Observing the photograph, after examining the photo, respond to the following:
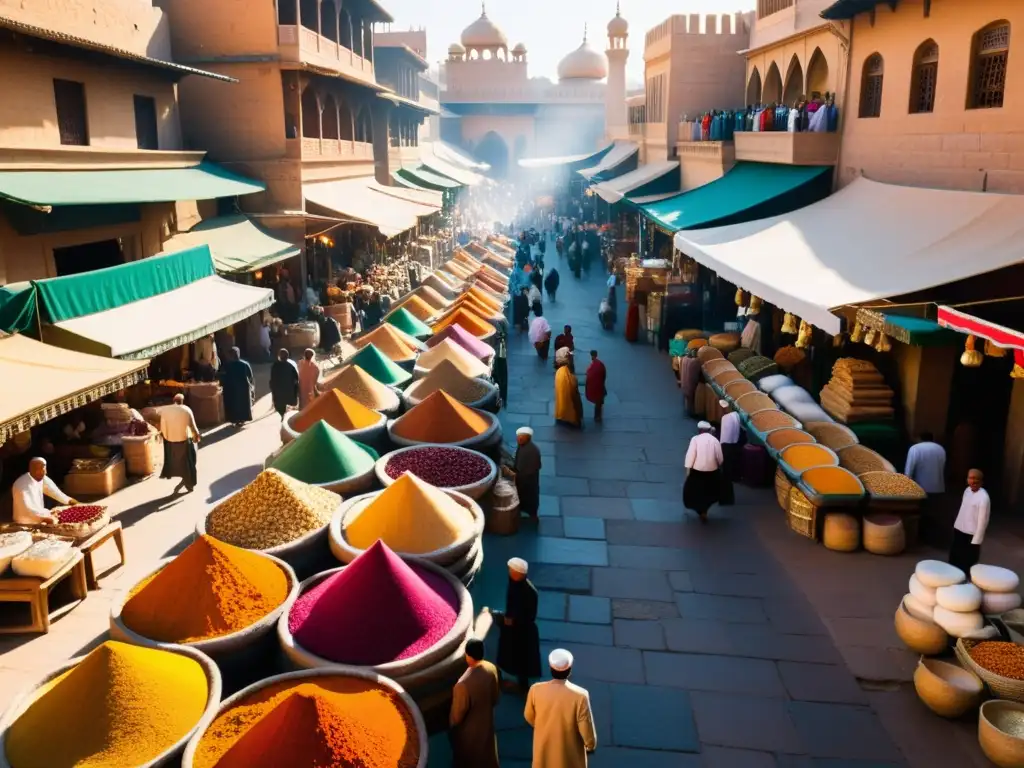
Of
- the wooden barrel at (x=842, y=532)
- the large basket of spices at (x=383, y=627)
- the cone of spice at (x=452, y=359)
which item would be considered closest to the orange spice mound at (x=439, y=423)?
the cone of spice at (x=452, y=359)

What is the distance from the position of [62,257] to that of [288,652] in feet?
29.6

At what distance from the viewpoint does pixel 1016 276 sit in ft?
30.8

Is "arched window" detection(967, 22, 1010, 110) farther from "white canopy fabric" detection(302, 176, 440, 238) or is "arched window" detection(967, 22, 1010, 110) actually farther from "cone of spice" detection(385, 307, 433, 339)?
"white canopy fabric" detection(302, 176, 440, 238)

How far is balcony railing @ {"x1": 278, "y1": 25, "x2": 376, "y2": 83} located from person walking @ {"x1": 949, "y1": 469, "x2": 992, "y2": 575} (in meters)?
16.5

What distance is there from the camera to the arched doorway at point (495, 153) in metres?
54.1

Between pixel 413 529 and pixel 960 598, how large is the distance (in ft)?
14.4

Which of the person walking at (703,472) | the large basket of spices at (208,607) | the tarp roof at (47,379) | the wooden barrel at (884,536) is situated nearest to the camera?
the large basket of spices at (208,607)

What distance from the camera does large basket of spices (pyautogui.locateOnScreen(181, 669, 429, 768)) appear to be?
435cm

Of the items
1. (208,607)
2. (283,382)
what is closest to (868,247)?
(283,382)

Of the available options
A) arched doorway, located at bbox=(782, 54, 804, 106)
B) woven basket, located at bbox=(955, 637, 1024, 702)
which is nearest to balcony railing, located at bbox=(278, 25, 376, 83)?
arched doorway, located at bbox=(782, 54, 804, 106)

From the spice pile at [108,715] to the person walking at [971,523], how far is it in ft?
21.6

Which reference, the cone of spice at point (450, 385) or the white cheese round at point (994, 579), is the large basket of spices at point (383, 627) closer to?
the white cheese round at point (994, 579)

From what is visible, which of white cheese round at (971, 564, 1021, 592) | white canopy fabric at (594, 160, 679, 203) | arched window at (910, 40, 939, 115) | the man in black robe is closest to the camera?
the man in black robe

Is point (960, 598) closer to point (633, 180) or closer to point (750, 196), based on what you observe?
point (750, 196)
